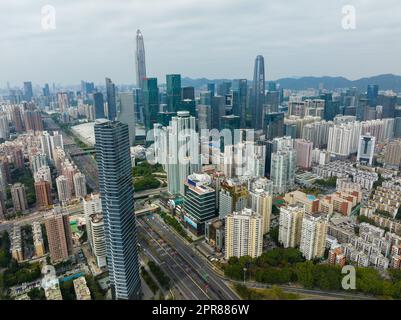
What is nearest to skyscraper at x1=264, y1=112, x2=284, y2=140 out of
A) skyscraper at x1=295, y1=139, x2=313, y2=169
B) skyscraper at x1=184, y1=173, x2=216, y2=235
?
skyscraper at x1=295, y1=139, x2=313, y2=169

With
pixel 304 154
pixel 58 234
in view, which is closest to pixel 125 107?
pixel 304 154

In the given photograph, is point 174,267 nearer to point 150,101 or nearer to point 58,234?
point 58,234

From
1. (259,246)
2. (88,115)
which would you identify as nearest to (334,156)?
(259,246)

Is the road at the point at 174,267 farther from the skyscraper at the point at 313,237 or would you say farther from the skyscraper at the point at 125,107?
the skyscraper at the point at 125,107

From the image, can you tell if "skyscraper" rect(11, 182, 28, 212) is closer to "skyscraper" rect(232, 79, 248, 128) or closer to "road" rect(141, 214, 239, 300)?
"road" rect(141, 214, 239, 300)

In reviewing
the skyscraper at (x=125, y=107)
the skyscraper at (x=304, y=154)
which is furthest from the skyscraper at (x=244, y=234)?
the skyscraper at (x=125, y=107)

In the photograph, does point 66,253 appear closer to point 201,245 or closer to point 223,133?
point 201,245

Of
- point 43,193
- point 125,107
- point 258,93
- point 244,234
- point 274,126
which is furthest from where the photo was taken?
point 258,93

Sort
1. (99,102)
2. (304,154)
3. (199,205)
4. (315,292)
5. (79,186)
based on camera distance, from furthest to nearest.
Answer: (99,102) → (304,154) → (79,186) → (199,205) → (315,292)
